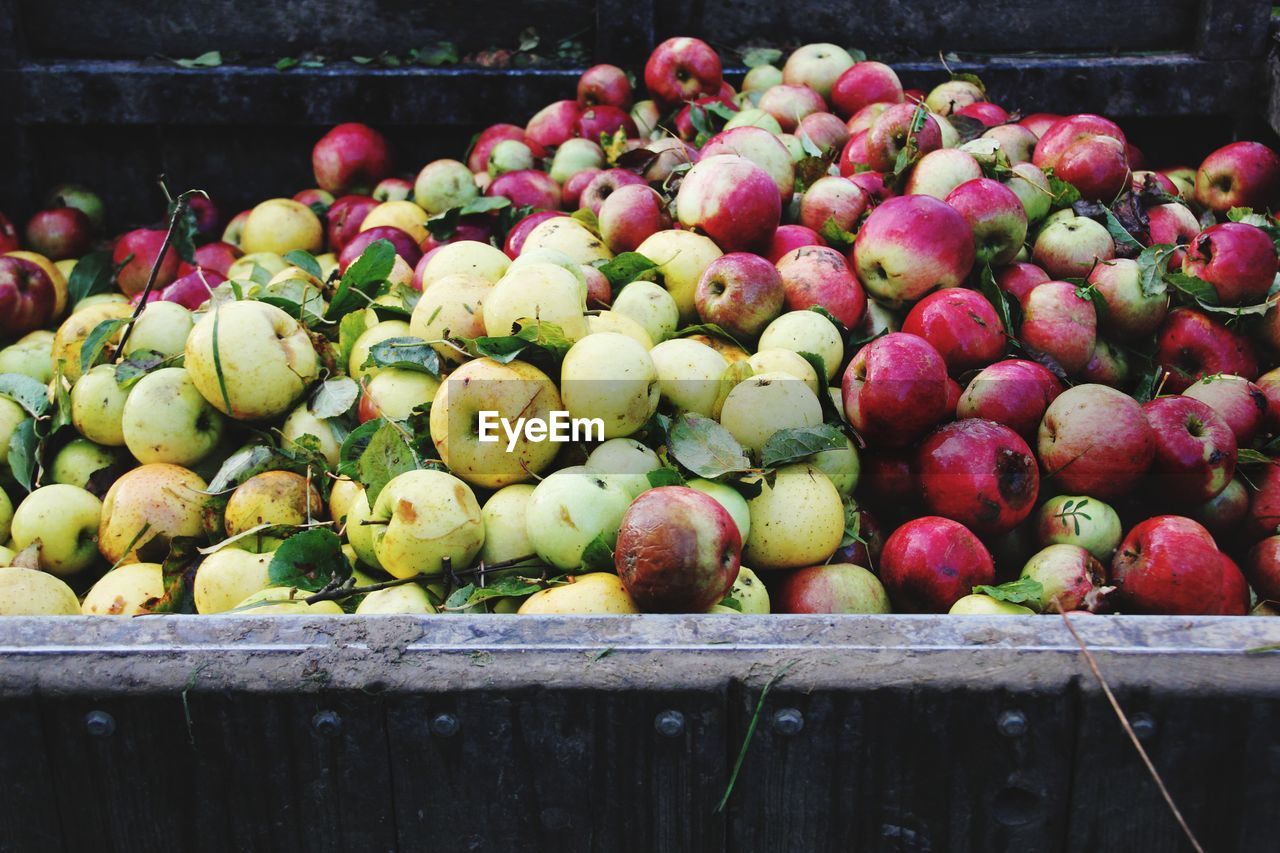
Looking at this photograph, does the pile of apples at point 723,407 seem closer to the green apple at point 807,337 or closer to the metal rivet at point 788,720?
the green apple at point 807,337

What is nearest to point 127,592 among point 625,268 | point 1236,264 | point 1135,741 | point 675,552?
point 675,552

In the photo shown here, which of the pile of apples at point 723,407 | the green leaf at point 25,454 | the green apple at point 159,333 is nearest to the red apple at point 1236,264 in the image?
the pile of apples at point 723,407

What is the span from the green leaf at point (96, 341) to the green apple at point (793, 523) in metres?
1.78

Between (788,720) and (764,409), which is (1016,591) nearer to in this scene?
(764,409)

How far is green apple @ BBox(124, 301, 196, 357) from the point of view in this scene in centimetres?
274

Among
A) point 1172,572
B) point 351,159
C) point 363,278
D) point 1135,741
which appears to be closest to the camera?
point 1135,741

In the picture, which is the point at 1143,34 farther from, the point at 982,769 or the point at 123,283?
the point at 123,283

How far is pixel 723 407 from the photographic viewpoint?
237cm

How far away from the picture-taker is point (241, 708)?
56.9 inches

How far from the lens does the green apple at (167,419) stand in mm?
2496

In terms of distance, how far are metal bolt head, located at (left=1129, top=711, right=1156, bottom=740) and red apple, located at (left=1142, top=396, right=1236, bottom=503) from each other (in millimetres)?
1097

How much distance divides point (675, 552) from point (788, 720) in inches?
16.7

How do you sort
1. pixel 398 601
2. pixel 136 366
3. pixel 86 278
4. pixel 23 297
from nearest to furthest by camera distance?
pixel 398 601, pixel 136 366, pixel 23 297, pixel 86 278

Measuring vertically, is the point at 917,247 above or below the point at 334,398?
above
